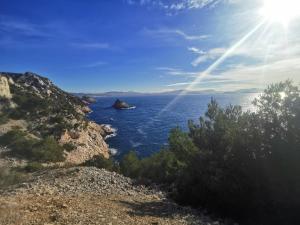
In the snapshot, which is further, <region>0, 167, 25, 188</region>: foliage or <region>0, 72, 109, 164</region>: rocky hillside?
<region>0, 72, 109, 164</region>: rocky hillside

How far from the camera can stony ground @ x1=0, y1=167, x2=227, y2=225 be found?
395 inches

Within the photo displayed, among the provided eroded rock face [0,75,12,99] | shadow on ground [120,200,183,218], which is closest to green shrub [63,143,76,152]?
eroded rock face [0,75,12,99]

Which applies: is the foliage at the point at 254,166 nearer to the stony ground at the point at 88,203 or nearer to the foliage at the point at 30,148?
the stony ground at the point at 88,203

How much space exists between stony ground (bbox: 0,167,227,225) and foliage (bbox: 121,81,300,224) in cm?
172

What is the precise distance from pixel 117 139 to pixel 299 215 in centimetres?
5834

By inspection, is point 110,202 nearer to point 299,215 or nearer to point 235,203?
point 235,203

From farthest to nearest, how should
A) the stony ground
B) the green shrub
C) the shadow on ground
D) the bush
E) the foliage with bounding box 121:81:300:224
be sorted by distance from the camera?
the bush
the green shrub
the foliage with bounding box 121:81:300:224
the shadow on ground
the stony ground

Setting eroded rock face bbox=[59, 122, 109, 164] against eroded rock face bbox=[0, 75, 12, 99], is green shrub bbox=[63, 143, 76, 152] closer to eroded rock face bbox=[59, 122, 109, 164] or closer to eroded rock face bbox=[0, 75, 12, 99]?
eroded rock face bbox=[59, 122, 109, 164]

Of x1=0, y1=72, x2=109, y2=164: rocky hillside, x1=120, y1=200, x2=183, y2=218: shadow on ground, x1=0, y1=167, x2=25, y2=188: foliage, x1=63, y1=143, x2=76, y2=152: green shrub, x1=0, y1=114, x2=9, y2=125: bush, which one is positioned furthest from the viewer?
x1=0, y1=114, x2=9, y2=125: bush

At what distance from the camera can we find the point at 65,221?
9672 mm

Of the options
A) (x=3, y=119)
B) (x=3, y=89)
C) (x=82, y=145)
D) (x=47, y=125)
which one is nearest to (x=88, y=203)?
(x=82, y=145)

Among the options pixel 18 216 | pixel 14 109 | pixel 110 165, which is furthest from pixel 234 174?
pixel 14 109

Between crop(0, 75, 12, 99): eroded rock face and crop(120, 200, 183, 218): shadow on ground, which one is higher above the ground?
crop(0, 75, 12, 99): eroded rock face

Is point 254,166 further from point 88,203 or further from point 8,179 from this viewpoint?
point 8,179
